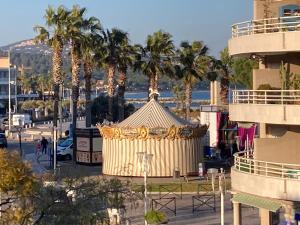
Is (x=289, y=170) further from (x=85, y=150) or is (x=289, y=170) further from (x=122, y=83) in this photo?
(x=122, y=83)

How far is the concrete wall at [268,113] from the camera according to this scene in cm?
2150

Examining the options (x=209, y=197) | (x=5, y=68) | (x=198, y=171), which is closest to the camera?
(x=209, y=197)

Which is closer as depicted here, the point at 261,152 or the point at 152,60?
the point at 261,152

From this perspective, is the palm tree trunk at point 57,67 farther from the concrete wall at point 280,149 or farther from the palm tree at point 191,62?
the concrete wall at point 280,149

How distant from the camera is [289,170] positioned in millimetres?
21203

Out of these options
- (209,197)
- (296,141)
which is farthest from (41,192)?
(209,197)

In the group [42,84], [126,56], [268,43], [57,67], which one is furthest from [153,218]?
[42,84]

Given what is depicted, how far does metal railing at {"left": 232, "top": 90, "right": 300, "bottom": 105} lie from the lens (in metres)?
22.1

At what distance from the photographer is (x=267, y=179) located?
21609 millimetres

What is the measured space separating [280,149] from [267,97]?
83.3 inches

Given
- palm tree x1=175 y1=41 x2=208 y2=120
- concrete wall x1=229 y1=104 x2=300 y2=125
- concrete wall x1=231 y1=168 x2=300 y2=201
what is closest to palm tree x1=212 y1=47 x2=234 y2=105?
palm tree x1=175 y1=41 x2=208 y2=120

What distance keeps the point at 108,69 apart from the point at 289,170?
4267 centimetres

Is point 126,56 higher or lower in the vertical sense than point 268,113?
higher

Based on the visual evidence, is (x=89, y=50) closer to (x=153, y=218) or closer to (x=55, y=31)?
(x=55, y=31)
